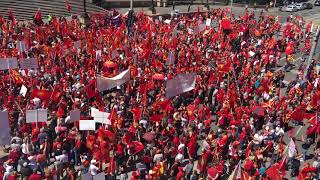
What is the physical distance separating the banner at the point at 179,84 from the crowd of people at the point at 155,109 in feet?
1.66

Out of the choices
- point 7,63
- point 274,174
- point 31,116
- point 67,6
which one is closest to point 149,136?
point 31,116

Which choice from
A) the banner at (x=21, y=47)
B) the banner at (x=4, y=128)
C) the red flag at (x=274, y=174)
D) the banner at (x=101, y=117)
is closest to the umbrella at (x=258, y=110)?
the red flag at (x=274, y=174)

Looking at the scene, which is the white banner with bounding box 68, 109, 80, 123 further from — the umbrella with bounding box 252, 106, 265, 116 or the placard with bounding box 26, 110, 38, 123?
the umbrella with bounding box 252, 106, 265, 116

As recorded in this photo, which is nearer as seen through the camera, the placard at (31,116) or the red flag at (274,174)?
the red flag at (274,174)

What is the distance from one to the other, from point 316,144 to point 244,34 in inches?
632

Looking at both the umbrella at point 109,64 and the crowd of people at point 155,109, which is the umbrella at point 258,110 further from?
the umbrella at point 109,64

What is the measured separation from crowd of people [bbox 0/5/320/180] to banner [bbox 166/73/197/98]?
505 millimetres

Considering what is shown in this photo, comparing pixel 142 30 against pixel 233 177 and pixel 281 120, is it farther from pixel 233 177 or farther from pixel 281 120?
pixel 233 177

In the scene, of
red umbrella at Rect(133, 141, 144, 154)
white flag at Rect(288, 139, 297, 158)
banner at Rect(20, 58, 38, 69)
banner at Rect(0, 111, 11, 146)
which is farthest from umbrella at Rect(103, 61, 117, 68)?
white flag at Rect(288, 139, 297, 158)

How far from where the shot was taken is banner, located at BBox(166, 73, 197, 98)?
17688 millimetres

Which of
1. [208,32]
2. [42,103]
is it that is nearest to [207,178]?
[42,103]

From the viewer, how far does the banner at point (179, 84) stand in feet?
58.0

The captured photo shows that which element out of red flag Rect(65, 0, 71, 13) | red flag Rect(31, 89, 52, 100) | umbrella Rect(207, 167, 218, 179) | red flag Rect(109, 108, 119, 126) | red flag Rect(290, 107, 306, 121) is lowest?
umbrella Rect(207, 167, 218, 179)

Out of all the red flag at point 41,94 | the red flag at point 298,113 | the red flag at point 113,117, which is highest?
the red flag at point 41,94
